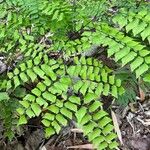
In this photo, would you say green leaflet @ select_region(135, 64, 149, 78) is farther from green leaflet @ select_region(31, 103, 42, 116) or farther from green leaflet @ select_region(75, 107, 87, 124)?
green leaflet @ select_region(31, 103, 42, 116)

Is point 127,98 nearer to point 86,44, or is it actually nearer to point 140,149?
point 140,149

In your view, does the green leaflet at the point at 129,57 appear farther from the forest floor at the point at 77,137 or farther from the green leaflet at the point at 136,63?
the forest floor at the point at 77,137

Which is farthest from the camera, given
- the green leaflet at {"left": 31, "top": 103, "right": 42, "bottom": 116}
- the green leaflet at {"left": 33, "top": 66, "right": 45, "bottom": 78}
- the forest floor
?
the forest floor

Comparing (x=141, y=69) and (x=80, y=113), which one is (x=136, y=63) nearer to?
(x=141, y=69)

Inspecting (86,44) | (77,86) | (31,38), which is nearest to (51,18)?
(31,38)

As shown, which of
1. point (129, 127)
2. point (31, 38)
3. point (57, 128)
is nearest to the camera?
point (57, 128)

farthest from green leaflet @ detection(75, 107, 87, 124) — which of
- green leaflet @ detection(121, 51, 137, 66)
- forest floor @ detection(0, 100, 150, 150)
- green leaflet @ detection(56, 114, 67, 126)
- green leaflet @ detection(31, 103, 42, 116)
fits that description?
forest floor @ detection(0, 100, 150, 150)

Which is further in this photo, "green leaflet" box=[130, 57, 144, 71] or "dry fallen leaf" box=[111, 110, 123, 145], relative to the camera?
"dry fallen leaf" box=[111, 110, 123, 145]

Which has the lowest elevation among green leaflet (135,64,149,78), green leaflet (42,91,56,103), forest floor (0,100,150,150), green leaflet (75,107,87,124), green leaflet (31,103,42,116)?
forest floor (0,100,150,150)
